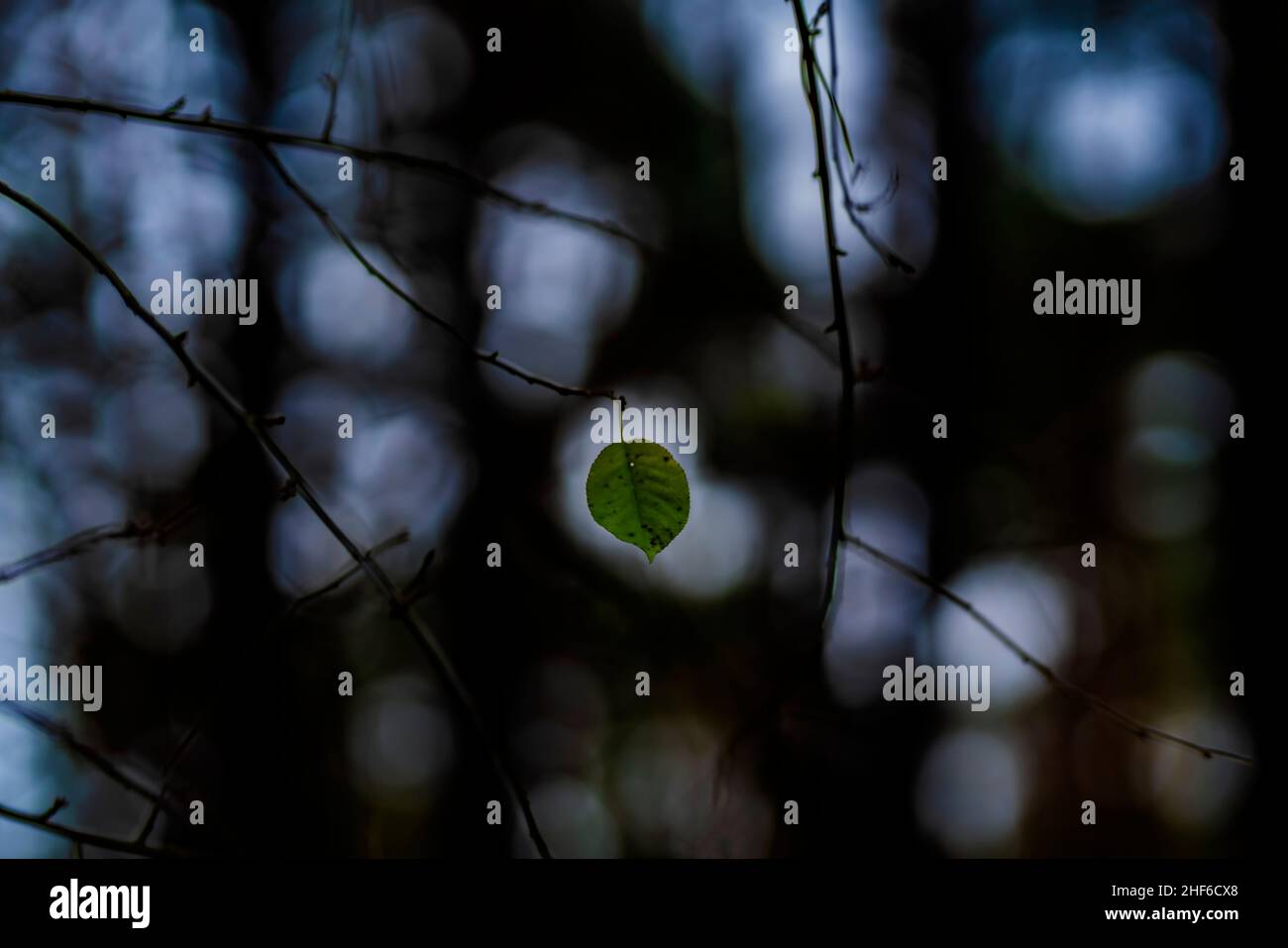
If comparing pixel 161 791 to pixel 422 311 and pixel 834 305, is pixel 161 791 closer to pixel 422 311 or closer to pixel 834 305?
pixel 422 311

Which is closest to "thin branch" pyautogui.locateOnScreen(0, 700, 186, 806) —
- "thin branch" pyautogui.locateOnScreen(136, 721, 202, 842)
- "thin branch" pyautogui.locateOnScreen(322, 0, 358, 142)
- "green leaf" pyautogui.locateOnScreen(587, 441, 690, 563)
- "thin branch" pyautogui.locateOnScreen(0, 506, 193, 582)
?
"thin branch" pyautogui.locateOnScreen(136, 721, 202, 842)

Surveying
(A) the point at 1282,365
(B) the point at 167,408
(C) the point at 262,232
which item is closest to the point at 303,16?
(C) the point at 262,232

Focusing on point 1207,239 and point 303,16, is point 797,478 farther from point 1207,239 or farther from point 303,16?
point 303,16

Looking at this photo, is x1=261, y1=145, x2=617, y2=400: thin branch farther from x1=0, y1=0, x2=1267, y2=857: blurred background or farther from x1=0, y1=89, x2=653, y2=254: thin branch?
x1=0, y1=0, x2=1267, y2=857: blurred background

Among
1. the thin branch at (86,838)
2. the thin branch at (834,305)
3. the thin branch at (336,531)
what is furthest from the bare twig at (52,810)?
the thin branch at (834,305)

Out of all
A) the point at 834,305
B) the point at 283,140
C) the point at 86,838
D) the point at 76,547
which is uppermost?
the point at 283,140

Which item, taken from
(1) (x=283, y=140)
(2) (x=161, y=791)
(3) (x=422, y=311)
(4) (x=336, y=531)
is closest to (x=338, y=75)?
(1) (x=283, y=140)
